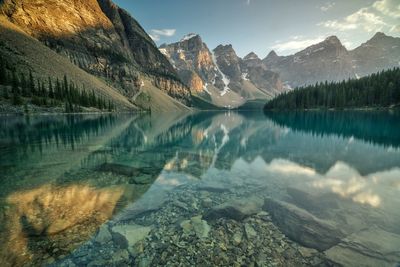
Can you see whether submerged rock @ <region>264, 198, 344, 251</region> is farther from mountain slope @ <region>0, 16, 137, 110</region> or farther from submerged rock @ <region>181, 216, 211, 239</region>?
mountain slope @ <region>0, 16, 137, 110</region>

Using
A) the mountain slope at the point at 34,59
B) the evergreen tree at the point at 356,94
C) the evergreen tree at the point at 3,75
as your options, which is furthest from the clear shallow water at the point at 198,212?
the evergreen tree at the point at 356,94

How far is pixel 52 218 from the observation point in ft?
34.9

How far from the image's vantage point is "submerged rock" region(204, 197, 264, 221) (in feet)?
36.3

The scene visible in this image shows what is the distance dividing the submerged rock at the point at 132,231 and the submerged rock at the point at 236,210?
125 inches

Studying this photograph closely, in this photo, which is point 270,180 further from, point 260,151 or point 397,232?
point 260,151

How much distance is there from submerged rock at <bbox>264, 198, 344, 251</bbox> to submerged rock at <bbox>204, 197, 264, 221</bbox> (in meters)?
0.83

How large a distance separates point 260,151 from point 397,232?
20125 millimetres

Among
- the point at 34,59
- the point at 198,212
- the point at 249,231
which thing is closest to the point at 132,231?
the point at 198,212

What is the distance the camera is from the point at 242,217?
431 inches

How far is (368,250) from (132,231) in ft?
31.6

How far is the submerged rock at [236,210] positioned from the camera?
1105 centimetres

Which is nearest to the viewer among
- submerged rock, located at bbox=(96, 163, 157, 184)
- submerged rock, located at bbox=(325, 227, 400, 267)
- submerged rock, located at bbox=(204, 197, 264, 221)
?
A: submerged rock, located at bbox=(325, 227, 400, 267)

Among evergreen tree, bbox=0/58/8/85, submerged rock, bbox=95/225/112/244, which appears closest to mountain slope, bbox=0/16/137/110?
evergreen tree, bbox=0/58/8/85

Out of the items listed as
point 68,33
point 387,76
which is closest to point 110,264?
point 387,76
